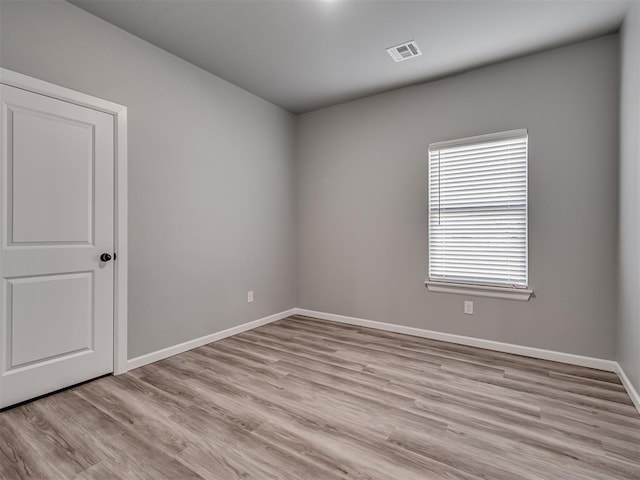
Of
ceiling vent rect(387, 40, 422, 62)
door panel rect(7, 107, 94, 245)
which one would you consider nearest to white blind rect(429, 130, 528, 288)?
ceiling vent rect(387, 40, 422, 62)

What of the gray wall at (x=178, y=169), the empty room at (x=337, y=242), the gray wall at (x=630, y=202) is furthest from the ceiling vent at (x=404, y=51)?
the gray wall at (x=178, y=169)

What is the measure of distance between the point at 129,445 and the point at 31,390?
3.40 feet

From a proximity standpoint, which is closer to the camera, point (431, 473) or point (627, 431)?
point (431, 473)

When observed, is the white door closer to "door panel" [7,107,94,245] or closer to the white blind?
"door panel" [7,107,94,245]

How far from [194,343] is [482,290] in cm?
Answer: 292

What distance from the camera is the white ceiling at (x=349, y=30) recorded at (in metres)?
2.41

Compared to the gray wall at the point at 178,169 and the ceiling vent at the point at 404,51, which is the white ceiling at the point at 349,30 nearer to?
the ceiling vent at the point at 404,51

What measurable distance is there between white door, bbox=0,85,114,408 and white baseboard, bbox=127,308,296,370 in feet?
0.76

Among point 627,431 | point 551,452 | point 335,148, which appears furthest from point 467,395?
point 335,148

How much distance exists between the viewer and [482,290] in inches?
130

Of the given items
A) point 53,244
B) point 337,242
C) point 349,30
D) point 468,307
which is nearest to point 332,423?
point 468,307

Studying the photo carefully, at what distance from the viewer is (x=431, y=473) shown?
5.15 ft

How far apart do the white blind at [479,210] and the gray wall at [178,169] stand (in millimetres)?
2030

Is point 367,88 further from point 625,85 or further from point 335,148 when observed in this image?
point 625,85
